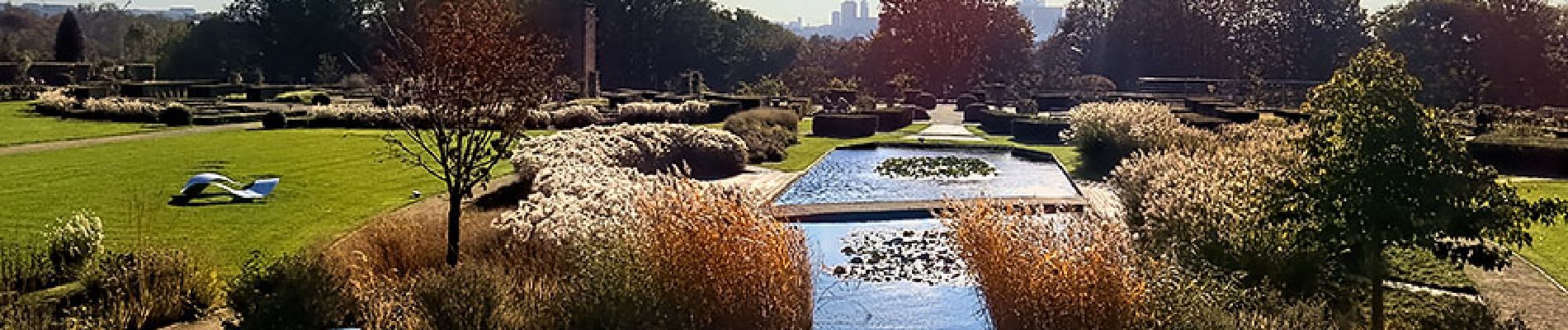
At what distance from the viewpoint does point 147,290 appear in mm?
6336

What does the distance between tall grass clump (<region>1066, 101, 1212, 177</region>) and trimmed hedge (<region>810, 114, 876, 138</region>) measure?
5865 mm

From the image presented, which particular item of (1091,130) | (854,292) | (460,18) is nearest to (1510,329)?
(854,292)

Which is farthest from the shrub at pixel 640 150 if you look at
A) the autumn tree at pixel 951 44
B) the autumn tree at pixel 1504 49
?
the autumn tree at pixel 951 44

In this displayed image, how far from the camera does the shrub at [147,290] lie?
6180 millimetres

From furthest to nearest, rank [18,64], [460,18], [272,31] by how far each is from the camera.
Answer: [272,31] → [18,64] → [460,18]

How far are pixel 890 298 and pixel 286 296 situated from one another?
4441 millimetres

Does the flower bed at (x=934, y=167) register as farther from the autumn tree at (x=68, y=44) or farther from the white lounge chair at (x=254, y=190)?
the autumn tree at (x=68, y=44)

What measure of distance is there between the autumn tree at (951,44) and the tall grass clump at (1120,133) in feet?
99.1

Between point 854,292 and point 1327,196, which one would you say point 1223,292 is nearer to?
point 1327,196

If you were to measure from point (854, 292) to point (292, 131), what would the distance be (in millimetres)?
14285

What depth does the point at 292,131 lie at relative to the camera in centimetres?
1995

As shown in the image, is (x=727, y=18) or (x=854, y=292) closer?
(x=854, y=292)

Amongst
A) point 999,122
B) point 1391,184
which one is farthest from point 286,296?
point 999,122

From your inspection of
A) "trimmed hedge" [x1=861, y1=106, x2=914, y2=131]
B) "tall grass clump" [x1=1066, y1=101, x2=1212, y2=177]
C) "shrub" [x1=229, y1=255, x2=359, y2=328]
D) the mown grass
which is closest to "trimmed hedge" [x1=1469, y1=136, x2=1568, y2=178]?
"tall grass clump" [x1=1066, y1=101, x2=1212, y2=177]
